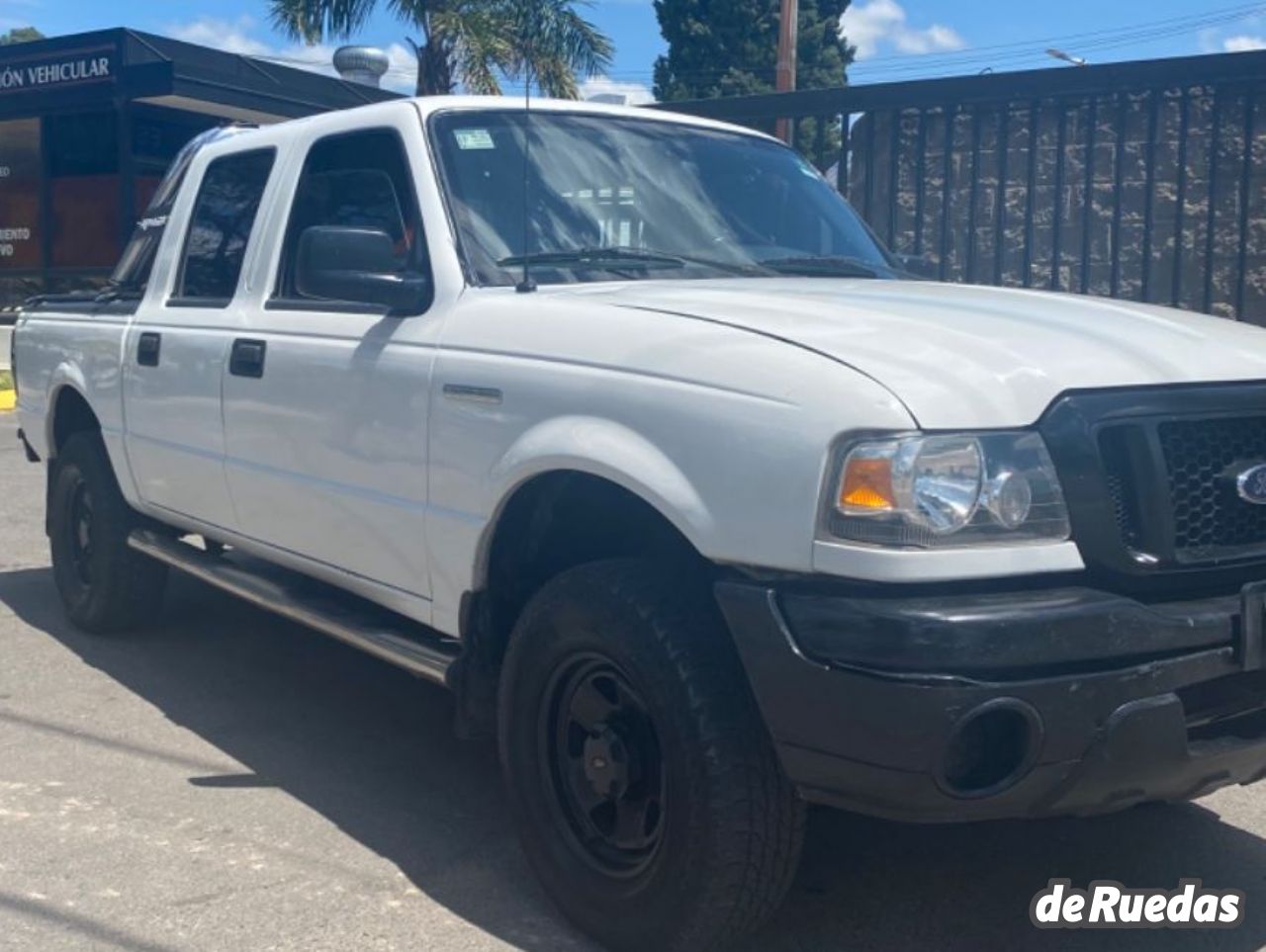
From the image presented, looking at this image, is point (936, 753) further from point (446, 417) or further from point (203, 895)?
point (203, 895)

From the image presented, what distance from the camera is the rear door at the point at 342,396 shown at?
4.15 meters

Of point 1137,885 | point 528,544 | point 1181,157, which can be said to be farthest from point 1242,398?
point 1181,157

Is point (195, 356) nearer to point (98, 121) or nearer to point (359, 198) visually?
point (359, 198)

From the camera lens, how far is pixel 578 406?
352cm

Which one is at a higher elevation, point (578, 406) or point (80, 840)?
point (578, 406)

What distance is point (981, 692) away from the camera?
112 inches

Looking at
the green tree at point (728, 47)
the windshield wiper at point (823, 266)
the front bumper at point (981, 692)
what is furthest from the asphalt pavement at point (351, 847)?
the green tree at point (728, 47)

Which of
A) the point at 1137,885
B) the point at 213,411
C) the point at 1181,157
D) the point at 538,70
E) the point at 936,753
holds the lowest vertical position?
the point at 1137,885

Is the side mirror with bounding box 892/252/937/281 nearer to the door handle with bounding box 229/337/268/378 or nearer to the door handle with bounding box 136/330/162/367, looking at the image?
the door handle with bounding box 229/337/268/378

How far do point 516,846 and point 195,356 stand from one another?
6.78 feet

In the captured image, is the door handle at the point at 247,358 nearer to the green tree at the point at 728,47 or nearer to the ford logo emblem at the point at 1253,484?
the ford logo emblem at the point at 1253,484

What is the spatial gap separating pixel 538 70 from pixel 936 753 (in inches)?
762

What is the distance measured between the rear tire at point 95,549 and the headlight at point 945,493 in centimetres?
401

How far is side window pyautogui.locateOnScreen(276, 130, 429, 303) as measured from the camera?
4.45 metres
